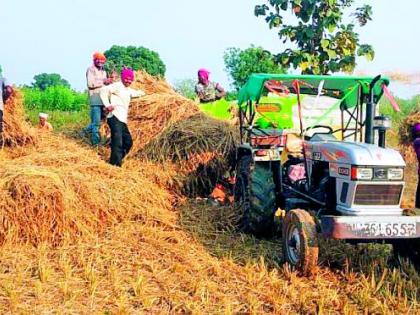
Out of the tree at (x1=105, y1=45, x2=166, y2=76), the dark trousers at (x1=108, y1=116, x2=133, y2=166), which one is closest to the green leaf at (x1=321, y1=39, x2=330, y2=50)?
the dark trousers at (x1=108, y1=116, x2=133, y2=166)

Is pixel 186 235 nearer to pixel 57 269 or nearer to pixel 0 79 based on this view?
pixel 57 269

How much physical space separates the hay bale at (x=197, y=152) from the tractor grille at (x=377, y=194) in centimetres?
359

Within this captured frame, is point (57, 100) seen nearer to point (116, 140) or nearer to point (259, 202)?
point (116, 140)

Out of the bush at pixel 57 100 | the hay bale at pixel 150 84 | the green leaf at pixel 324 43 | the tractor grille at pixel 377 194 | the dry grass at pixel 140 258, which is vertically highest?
the green leaf at pixel 324 43

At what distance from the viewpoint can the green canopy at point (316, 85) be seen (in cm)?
686

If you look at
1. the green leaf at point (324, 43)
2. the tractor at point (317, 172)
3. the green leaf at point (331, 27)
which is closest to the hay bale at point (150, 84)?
the tractor at point (317, 172)

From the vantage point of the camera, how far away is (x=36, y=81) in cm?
7256

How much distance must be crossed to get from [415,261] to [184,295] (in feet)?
7.61

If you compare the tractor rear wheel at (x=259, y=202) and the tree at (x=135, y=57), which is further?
the tree at (x=135, y=57)

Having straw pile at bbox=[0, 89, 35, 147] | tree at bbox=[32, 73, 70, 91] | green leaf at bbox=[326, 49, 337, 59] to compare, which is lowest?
straw pile at bbox=[0, 89, 35, 147]

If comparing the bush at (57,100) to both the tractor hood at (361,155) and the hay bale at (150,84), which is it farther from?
the tractor hood at (361,155)

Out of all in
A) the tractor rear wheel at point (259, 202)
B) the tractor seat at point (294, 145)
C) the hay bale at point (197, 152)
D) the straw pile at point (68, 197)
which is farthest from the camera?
the hay bale at point (197, 152)

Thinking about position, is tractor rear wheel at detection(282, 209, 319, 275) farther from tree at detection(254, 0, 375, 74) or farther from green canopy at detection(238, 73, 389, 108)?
tree at detection(254, 0, 375, 74)

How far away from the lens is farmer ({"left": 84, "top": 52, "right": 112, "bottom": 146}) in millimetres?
9406
